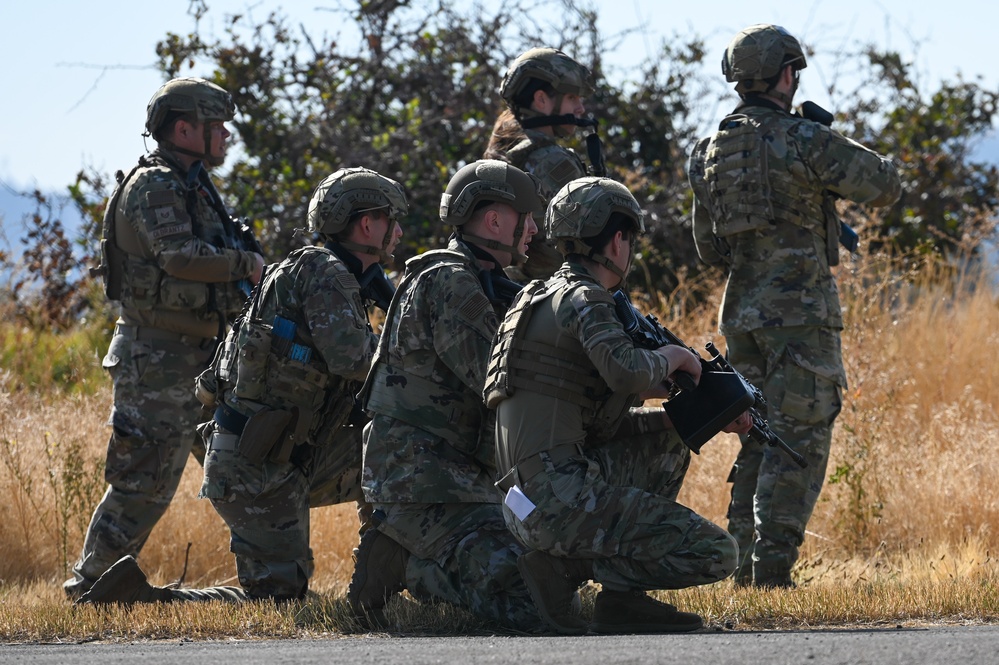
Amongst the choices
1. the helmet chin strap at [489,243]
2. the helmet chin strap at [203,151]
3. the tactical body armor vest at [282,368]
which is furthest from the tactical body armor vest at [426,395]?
the helmet chin strap at [203,151]

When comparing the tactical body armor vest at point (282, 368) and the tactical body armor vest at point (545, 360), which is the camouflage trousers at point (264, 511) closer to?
the tactical body armor vest at point (282, 368)

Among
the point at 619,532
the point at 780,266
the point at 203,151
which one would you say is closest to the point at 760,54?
the point at 780,266

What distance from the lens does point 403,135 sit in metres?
12.2

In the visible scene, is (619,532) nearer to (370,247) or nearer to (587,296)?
(587,296)

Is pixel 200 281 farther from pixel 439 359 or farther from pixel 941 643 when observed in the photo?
pixel 941 643

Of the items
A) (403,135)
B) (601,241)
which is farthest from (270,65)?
(601,241)

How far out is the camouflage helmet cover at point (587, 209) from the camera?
5.14 m

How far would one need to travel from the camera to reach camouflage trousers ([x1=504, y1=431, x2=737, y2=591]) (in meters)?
4.98

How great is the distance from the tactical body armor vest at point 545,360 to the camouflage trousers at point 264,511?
1375 millimetres

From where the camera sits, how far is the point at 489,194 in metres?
5.64

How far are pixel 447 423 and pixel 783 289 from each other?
184cm

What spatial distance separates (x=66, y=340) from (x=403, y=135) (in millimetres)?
3424

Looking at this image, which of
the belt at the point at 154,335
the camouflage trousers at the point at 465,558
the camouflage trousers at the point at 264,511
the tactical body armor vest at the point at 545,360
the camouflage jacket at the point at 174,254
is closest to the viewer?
the tactical body armor vest at the point at 545,360

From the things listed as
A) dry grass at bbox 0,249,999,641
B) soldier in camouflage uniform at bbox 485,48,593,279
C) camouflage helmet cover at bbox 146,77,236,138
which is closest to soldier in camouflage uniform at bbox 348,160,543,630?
dry grass at bbox 0,249,999,641
